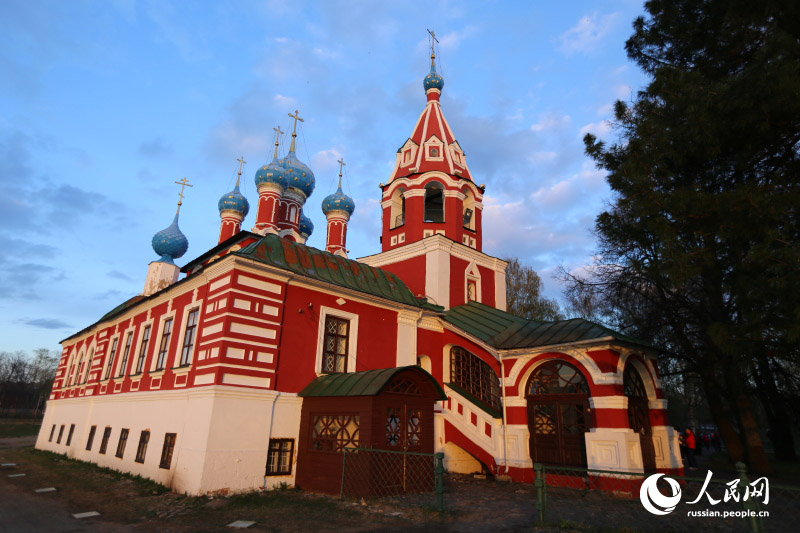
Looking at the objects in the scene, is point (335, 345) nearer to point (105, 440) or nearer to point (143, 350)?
point (143, 350)

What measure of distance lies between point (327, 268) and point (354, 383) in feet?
13.7

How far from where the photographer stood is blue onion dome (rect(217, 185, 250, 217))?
84.4 ft

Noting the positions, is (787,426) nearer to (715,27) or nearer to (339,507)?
(715,27)

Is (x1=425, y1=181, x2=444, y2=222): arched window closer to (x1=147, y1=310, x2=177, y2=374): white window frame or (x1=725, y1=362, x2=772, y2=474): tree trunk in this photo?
(x1=147, y1=310, x2=177, y2=374): white window frame

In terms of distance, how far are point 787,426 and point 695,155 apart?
55.1 feet

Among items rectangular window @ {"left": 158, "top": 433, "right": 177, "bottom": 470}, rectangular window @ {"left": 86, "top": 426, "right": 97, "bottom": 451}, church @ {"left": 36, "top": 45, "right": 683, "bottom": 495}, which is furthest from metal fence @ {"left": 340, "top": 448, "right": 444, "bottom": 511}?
rectangular window @ {"left": 86, "top": 426, "right": 97, "bottom": 451}

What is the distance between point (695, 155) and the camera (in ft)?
28.6

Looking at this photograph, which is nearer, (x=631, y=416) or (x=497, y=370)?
(x=631, y=416)

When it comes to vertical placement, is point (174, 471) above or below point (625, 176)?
below

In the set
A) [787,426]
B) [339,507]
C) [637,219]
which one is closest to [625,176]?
[637,219]

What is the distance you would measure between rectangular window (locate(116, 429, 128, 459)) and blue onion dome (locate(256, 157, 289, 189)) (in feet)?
44.4

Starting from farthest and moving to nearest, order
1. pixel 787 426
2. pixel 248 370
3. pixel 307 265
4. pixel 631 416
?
pixel 787 426, pixel 307 265, pixel 631 416, pixel 248 370

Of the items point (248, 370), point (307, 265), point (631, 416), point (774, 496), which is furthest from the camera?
point (307, 265)

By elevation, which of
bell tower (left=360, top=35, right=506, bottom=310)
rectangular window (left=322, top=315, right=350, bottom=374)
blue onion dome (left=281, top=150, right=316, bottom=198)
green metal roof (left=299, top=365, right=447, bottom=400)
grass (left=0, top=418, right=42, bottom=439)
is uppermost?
blue onion dome (left=281, top=150, right=316, bottom=198)
